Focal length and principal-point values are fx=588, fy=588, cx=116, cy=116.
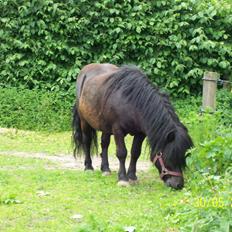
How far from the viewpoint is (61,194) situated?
22.3ft

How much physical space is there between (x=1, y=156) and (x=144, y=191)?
333cm

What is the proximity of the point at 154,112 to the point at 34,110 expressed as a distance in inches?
238

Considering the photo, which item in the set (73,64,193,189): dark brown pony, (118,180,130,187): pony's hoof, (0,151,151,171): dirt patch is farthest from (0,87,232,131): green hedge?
(118,180,130,187): pony's hoof

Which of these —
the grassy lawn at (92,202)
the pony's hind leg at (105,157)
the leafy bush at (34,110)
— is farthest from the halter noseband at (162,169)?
the leafy bush at (34,110)

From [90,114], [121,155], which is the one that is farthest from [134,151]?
[90,114]

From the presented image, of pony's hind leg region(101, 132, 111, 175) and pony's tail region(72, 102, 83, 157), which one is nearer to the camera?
pony's hind leg region(101, 132, 111, 175)

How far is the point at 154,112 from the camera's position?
7.11m

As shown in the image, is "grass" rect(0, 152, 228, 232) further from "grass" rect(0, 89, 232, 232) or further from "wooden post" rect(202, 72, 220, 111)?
"wooden post" rect(202, 72, 220, 111)

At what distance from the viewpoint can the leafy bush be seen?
41.4ft

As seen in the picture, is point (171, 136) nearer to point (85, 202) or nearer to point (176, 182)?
point (176, 182)

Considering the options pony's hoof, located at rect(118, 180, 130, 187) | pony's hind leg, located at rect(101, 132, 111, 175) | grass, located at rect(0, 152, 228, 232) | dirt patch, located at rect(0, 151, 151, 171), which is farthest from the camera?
dirt patch, located at rect(0, 151, 151, 171)

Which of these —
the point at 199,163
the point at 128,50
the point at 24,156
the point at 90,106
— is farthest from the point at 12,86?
the point at 199,163

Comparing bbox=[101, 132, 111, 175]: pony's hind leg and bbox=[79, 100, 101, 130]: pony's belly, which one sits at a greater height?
bbox=[79, 100, 101, 130]: pony's belly
